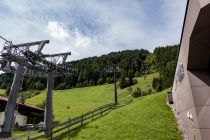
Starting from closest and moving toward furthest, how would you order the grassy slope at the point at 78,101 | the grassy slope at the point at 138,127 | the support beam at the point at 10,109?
the grassy slope at the point at 138,127, the support beam at the point at 10,109, the grassy slope at the point at 78,101

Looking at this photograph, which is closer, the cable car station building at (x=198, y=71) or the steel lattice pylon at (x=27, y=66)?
the cable car station building at (x=198, y=71)

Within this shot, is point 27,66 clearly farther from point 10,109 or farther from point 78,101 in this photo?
point 78,101

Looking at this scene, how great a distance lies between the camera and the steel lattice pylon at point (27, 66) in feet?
78.4

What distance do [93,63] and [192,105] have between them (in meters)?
154

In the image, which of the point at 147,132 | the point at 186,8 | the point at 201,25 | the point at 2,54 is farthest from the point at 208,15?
the point at 2,54

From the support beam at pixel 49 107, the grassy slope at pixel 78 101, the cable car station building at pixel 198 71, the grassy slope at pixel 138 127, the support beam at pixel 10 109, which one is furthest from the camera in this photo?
the grassy slope at pixel 78 101

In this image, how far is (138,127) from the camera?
2352cm

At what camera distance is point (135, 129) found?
23031mm

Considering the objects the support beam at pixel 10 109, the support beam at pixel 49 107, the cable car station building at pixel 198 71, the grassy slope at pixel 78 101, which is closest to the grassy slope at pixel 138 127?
the support beam at pixel 49 107

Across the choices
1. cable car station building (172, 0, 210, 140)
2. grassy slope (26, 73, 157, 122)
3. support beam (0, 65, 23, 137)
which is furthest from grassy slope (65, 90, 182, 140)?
grassy slope (26, 73, 157, 122)

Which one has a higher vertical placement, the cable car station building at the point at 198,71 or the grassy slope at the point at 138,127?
the cable car station building at the point at 198,71

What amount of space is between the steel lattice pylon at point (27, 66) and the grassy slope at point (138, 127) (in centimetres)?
436

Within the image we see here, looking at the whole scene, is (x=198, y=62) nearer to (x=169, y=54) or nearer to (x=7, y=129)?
(x=7, y=129)

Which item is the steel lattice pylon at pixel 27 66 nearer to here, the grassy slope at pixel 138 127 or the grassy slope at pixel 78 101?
the grassy slope at pixel 138 127
